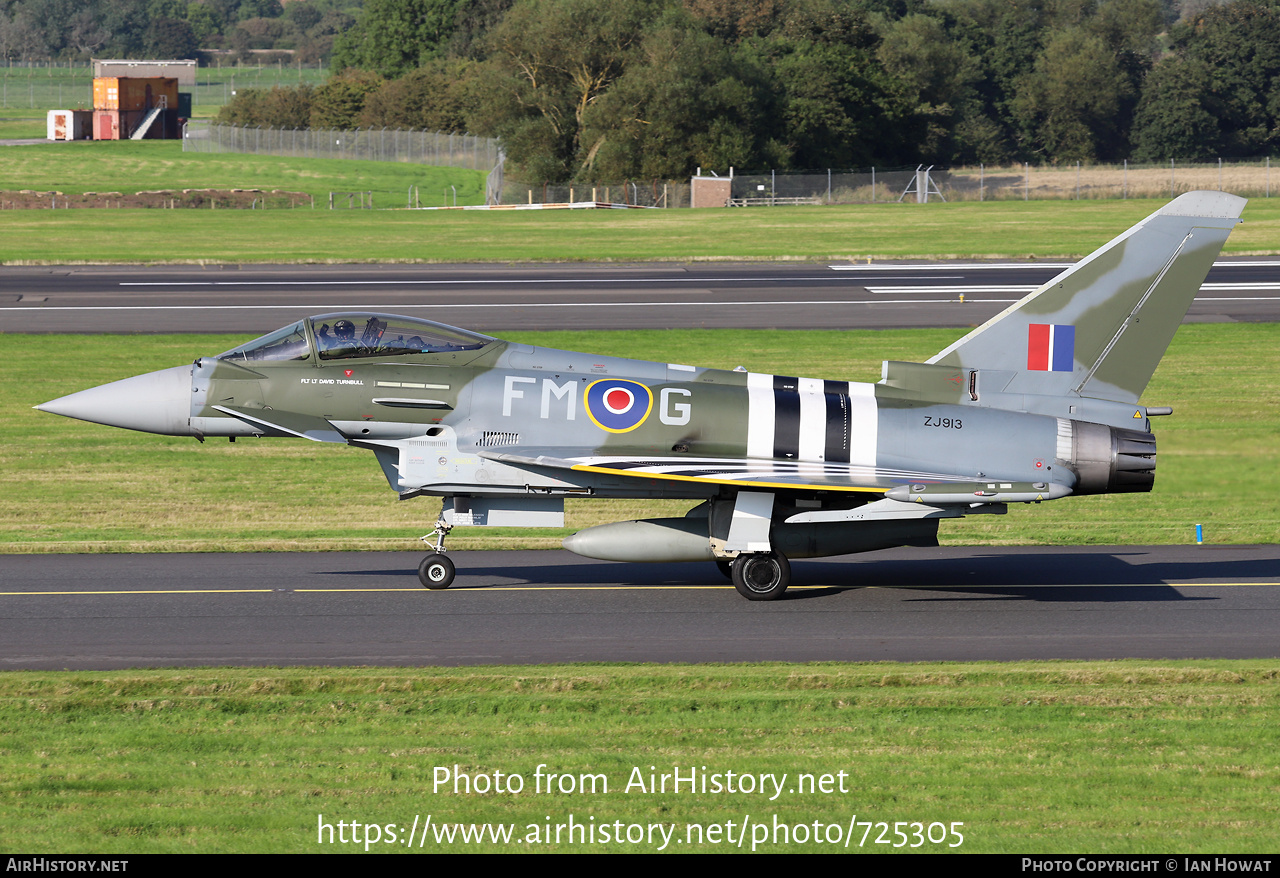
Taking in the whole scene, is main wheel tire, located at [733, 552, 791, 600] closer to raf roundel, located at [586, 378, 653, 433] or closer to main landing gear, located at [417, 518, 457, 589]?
raf roundel, located at [586, 378, 653, 433]

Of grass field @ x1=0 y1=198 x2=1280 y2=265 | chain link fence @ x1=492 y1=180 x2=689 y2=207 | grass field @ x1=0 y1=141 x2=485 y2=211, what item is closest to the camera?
grass field @ x1=0 y1=198 x2=1280 y2=265

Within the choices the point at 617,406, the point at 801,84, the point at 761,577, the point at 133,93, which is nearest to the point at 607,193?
the point at 801,84

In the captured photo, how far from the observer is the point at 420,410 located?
16.4m

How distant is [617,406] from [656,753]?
6246mm

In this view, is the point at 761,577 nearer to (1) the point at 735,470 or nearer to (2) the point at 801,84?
(1) the point at 735,470

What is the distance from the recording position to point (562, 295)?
145ft

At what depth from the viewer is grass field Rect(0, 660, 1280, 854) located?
950 centimetres

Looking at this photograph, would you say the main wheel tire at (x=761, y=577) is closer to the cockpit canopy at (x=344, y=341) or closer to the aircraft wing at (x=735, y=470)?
the aircraft wing at (x=735, y=470)

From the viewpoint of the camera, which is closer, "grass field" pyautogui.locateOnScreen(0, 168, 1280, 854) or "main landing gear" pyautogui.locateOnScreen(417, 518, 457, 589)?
"grass field" pyautogui.locateOnScreen(0, 168, 1280, 854)

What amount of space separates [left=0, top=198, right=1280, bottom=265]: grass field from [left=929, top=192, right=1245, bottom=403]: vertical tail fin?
124 feet

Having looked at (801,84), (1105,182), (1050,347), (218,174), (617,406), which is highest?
(801,84)

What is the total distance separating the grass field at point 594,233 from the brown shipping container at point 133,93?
77.3 m

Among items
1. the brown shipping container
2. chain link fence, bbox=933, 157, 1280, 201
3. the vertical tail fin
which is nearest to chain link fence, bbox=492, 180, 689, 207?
chain link fence, bbox=933, 157, 1280, 201

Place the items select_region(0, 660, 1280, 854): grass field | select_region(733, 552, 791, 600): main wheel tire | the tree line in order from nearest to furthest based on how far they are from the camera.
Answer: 1. select_region(0, 660, 1280, 854): grass field
2. select_region(733, 552, 791, 600): main wheel tire
3. the tree line
